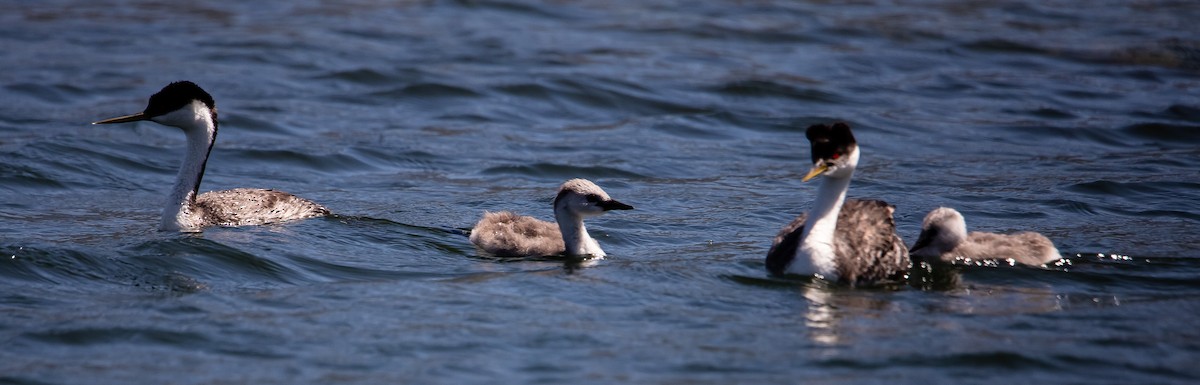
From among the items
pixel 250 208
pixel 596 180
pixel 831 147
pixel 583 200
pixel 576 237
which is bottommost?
pixel 250 208

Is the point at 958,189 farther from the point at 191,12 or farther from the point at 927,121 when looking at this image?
the point at 191,12

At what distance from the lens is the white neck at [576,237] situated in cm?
1150

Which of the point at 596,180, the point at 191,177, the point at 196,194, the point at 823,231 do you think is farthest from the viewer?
the point at 596,180

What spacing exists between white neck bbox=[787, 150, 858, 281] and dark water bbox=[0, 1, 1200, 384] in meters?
0.17

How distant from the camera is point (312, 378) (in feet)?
26.7

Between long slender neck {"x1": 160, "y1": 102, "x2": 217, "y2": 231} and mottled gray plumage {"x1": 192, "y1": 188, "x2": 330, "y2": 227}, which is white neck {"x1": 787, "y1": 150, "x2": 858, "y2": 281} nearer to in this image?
mottled gray plumage {"x1": 192, "y1": 188, "x2": 330, "y2": 227}

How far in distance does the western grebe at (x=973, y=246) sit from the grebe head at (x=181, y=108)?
243 inches

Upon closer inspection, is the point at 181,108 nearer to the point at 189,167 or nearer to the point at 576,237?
the point at 189,167

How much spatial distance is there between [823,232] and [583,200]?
202cm

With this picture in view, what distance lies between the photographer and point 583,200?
37.2ft

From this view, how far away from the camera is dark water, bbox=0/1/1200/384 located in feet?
28.6

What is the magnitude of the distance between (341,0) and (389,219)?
57.7 feet

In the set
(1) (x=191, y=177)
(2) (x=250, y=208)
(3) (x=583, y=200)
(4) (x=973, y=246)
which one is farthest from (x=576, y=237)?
(1) (x=191, y=177)

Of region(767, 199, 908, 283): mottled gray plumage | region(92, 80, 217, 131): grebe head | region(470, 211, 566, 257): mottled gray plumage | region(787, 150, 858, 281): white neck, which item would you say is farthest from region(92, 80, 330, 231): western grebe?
region(787, 150, 858, 281): white neck
